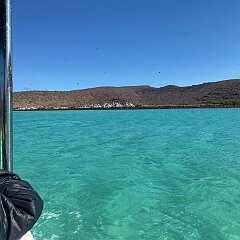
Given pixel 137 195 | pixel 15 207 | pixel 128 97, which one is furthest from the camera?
pixel 128 97

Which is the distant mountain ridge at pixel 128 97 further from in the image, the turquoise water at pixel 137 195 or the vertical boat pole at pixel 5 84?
the vertical boat pole at pixel 5 84

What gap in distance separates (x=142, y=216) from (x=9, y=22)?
5052 millimetres

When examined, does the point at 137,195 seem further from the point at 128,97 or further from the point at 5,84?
the point at 128,97

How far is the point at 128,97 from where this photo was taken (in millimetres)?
159500

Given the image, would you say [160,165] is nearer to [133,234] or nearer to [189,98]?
[133,234]

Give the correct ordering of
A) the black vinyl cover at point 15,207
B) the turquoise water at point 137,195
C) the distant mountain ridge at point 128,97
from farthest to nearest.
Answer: the distant mountain ridge at point 128,97, the turquoise water at point 137,195, the black vinyl cover at point 15,207

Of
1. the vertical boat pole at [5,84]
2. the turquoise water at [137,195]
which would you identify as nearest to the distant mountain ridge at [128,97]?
the turquoise water at [137,195]

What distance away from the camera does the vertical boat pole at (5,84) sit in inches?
70.4

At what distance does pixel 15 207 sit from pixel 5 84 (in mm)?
688

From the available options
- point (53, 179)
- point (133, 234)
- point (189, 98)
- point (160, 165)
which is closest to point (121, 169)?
point (160, 165)

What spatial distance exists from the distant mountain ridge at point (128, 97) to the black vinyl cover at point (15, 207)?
125435 mm

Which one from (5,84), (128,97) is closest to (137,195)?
(5,84)

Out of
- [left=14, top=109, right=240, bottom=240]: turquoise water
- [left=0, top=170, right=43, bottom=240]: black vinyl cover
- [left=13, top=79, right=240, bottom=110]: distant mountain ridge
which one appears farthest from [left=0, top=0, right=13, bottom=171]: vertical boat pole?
[left=13, top=79, right=240, bottom=110]: distant mountain ridge

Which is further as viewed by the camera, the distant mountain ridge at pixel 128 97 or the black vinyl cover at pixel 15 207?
the distant mountain ridge at pixel 128 97
